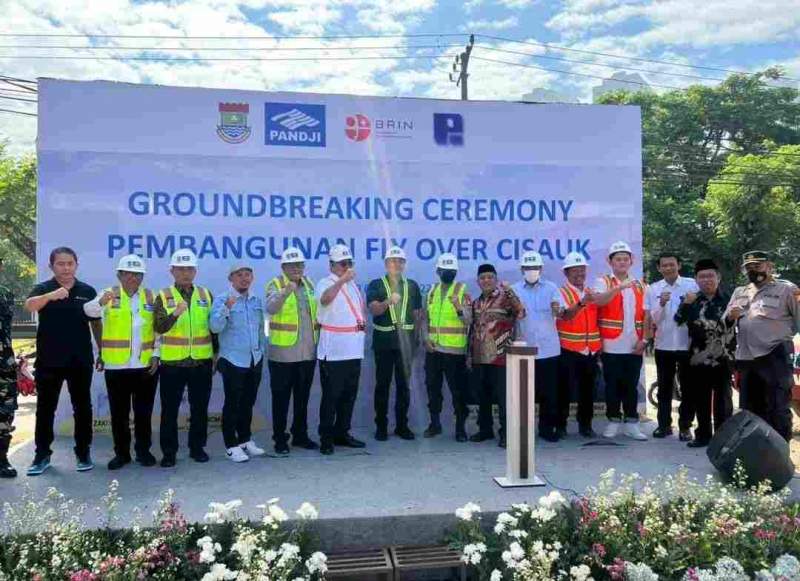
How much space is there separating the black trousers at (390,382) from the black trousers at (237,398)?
1090 millimetres

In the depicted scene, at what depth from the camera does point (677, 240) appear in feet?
61.5

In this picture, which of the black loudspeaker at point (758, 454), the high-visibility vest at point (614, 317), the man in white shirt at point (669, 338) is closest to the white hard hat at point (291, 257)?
the high-visibility vest at point (614, 317)

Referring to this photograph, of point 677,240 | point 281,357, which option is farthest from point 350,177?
point 677,240

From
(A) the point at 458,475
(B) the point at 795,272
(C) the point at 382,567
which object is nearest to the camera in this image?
(C) the point at 382,567

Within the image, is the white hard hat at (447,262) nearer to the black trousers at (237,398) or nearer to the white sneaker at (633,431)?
the black trousers at (237,398)

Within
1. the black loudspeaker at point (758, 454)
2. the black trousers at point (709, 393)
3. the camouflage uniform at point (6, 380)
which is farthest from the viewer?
the black trousers at point (709, 393)

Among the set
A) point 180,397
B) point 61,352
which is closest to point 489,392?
point 180,397

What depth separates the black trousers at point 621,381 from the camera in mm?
5508

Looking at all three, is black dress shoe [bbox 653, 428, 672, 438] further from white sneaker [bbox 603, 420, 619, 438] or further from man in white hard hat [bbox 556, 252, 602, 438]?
man in white hard hat [bbox 556, 252, 602, 438]

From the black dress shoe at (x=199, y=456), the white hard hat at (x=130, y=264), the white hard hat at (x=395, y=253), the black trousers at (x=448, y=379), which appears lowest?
the black dress shoe at (x=199, y=456)

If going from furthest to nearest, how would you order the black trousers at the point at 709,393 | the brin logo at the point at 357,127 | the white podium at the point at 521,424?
the brin logo at the point at 357,127 → the black trousers at the point at 709,393 → the white podium at the point at 521,424

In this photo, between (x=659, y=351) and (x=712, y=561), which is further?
(x=659, y=351)

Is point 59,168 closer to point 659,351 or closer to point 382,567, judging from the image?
point 382,567

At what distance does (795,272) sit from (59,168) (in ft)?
65.1
